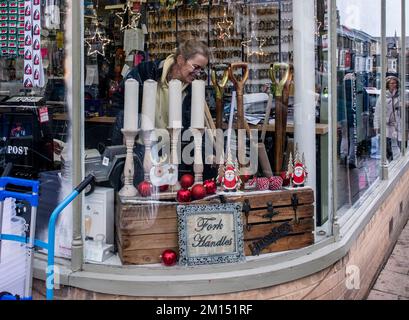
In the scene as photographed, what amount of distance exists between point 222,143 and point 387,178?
288cm

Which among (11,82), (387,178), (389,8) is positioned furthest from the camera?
(389,8)

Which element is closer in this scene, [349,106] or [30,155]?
[30,155]

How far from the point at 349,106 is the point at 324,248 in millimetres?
1760

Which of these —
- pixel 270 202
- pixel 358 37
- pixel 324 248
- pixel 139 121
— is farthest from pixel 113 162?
pixel 358 37

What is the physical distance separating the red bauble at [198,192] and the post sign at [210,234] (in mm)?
97

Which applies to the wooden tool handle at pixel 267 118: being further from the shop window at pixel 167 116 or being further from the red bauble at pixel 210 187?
the red bauble at pixel 210 187

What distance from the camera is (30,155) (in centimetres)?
343

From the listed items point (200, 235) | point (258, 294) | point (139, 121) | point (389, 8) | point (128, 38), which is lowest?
point (258, 294)

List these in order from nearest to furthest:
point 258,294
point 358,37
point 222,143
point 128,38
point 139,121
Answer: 1. point 258,294
2. point 139,121
3. point 222,143
4. point 128,38
5. point 358,37

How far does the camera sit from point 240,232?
9.87 ft

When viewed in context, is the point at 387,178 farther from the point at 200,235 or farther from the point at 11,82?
the point at 11,82

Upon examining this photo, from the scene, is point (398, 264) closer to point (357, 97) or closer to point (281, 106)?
point (357, 97)

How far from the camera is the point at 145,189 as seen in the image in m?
3.04

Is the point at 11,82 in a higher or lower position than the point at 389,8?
lower
